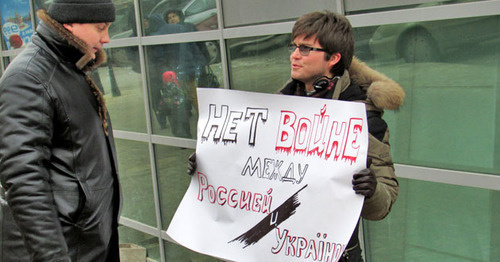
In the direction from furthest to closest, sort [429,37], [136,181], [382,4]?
[136,181] → [382,4] → [429,37]

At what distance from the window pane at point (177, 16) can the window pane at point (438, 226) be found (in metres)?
1.88

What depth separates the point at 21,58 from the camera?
8.60 feet

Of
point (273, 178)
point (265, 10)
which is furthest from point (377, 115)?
point (265, 10)

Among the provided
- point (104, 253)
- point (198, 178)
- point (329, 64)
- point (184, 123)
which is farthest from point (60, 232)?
point (184, 123)

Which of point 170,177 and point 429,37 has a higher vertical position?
point 429,37

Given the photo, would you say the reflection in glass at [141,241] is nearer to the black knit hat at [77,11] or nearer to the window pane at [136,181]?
the window pane at [136,181]

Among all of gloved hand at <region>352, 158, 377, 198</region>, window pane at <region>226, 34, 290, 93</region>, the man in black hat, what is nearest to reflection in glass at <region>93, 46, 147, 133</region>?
window pane at <region>226, 34, 290, 93</region>

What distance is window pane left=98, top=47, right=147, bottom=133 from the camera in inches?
216

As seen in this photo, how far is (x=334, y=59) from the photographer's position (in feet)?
8.35

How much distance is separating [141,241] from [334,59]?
12.8ft

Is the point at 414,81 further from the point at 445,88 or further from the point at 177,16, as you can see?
the point at 177,16

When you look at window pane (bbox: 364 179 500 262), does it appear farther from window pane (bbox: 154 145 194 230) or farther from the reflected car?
window pane (bbox: 154 145 194 230)

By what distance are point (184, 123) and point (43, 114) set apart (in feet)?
8.18

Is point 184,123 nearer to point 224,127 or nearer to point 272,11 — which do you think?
point 272,11
